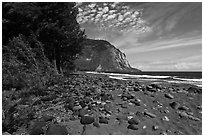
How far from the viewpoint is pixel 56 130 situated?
17.8 ft

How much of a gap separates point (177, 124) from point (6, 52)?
7200mm

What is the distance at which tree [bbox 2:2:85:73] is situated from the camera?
13578 mm

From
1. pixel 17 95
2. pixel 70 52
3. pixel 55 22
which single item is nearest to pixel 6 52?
pixel 17 95

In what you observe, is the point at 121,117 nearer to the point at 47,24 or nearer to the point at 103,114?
the point at 103,114

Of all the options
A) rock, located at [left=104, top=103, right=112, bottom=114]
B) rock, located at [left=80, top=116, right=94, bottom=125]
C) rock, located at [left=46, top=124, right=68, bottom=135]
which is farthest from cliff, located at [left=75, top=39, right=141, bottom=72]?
rock, located at [left=46, top=124, right=68, bottom=135]

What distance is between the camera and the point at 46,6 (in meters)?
14.0

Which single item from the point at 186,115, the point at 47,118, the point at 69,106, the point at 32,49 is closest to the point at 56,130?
the point at 47,118

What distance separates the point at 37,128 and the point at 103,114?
217 cm

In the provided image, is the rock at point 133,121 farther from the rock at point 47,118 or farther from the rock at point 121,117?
the rock at point 47,118

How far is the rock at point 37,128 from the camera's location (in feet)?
17.8

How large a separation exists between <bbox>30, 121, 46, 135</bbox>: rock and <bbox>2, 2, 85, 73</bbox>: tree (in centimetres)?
774

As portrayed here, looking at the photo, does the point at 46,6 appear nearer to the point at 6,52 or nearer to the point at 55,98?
the point at 6,52

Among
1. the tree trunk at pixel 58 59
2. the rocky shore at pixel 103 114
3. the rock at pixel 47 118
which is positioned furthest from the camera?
the tree trunk at pixel 58 59

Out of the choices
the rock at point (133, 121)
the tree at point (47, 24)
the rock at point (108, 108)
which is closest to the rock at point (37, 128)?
the rock at point (108, 108)
